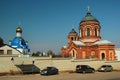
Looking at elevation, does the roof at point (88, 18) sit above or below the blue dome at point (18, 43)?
above

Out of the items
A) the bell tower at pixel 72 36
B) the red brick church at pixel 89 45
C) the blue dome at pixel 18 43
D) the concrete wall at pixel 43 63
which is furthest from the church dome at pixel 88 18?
the concrete wall at pixel 43 63

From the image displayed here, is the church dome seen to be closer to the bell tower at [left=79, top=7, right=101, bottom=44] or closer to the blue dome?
the bell tower at [left=79, top=7, right=101, bottom=44]

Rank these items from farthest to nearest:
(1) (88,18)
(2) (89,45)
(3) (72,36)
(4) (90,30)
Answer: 1. (3) (72,36)
2. (1) (88,18)
3. (4) (90,30)
4. (2) (89,45)

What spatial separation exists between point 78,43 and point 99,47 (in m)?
6.52

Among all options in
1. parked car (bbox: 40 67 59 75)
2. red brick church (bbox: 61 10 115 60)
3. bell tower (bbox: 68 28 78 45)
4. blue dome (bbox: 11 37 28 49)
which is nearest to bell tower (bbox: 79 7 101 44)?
red brick church (bbox: 61 10 115 60)

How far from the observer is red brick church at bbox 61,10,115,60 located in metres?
56.7

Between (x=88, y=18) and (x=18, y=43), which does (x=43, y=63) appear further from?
(x=88, y=18)

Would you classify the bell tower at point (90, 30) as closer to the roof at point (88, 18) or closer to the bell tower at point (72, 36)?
the roof at point (88, 18)

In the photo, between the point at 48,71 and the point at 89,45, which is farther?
the point at 89,45

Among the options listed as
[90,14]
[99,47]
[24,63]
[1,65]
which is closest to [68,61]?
[24,63]

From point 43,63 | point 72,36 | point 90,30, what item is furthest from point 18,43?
point 43,63

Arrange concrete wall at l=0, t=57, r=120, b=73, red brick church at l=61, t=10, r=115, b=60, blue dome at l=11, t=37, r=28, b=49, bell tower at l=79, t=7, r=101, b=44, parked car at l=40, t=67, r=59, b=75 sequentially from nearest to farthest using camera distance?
parked car at l=40, t=67, r=59, b=75
concrete wall at l=0, t=57, r=120, b=73
red brick church at l=61, t=10, r=115, b=60
blue dome at l=11, t=37, r=28, b=49
bell tower at l=79, t=7, r=101, b=44

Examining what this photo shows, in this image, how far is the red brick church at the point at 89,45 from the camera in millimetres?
56719

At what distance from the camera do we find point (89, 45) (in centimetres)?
5950
